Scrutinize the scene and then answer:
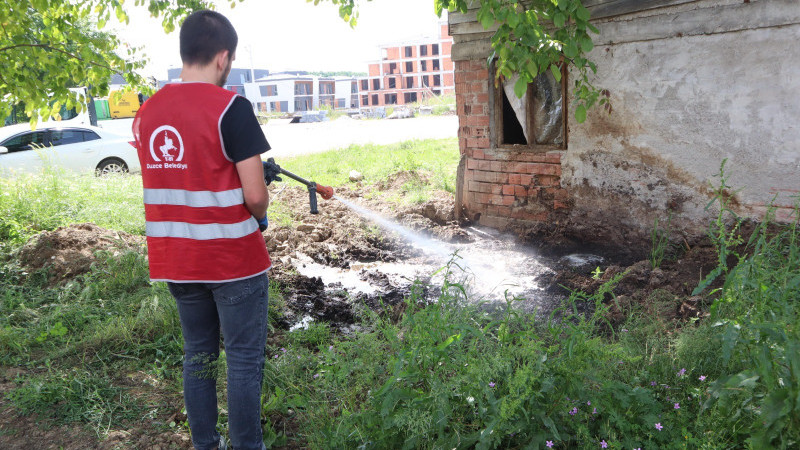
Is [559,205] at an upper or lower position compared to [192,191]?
lower

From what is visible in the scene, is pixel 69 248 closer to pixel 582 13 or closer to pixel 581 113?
pixel 581 113

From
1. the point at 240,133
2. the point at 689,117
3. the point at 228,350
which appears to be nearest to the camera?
the point at 240,133

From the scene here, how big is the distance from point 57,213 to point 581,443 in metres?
6.51

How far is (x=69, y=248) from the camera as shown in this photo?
5656 mm

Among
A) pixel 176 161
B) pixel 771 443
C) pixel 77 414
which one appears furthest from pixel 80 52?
pixel 771 443

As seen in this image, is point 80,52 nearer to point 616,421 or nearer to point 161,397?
point 161,397

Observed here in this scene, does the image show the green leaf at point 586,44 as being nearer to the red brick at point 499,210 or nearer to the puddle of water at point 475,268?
the puddle of water at point 475,268

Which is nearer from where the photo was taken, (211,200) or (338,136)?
(211,200)

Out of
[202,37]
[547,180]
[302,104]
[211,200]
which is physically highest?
[302,104]

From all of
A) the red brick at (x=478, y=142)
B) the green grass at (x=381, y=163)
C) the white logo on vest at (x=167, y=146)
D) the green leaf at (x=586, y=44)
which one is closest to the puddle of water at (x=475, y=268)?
the red brick at (x=478, y=142)

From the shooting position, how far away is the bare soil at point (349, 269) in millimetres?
3117

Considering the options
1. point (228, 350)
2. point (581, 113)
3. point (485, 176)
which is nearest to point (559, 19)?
point (581, 113)

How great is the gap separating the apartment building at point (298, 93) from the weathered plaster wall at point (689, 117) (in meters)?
92.0

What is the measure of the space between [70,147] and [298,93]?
8978 centimetres
